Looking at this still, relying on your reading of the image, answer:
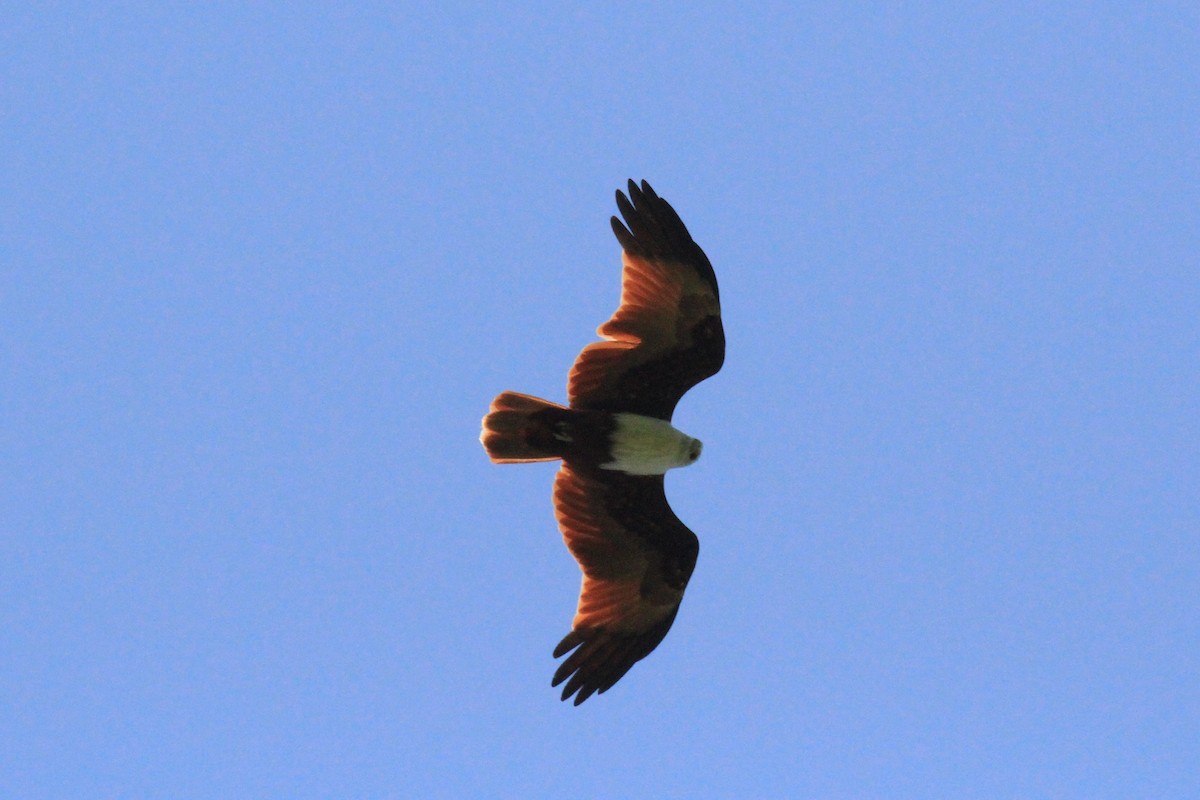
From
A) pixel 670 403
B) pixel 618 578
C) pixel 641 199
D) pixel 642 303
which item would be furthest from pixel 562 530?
pixel 641 199

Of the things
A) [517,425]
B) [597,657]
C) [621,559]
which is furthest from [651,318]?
[597,657]

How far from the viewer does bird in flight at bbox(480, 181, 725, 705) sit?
35.2ft

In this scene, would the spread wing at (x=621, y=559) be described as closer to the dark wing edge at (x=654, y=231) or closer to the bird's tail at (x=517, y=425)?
the bird's tail at (x=517, y=425)

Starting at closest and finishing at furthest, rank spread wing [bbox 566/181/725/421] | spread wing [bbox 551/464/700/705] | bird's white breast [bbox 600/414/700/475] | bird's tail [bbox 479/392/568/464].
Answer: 1. bird's tail [bbox 479/392/568/464]
2. spread wing [bbox 566/181/725/421]
3. bird's white breast [bbox 600/414/700/475]
4. spread wing [bbox 551/464/700/705]

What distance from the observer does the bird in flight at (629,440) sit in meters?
10.7

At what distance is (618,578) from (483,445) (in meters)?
1.81

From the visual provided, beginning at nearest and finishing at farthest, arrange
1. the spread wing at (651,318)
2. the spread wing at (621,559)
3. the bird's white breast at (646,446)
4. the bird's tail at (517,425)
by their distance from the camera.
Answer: the bird's tail at (517,425) → the spread wing at (651,318) → the bird's white breast at (646,446) → the spread wing at (621,559)

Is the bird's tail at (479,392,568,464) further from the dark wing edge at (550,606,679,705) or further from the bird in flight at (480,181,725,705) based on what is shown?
the dark wing edge at (550,606,679,705)

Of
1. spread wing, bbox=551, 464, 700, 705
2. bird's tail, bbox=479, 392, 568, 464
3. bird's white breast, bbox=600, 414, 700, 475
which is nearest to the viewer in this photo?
bird's tail, bbox=479, 392, 568, 464

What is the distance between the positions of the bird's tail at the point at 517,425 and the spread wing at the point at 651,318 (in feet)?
1.28

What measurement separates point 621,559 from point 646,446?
1122mm

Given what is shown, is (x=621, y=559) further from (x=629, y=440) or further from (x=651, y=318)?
(x=651, y=318)

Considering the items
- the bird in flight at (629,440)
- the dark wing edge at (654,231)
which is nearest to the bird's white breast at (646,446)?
the bird in flight at (629,440)

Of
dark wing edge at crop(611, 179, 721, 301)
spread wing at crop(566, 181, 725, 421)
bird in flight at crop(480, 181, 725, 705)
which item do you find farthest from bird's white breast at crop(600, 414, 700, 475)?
dark wing edge at crop(611, 179, 721, 301)
